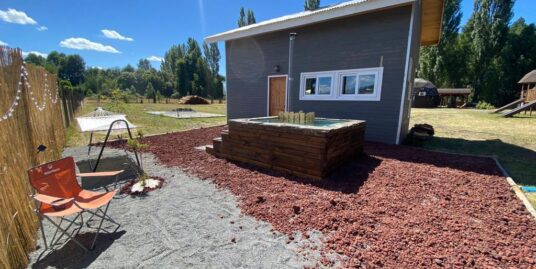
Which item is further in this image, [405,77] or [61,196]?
[405,77]

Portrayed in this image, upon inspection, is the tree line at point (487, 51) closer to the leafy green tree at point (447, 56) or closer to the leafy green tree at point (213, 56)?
the leafy green tree at point (447, 56)

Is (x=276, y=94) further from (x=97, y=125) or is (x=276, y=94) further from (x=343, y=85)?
(x=97, y=125)

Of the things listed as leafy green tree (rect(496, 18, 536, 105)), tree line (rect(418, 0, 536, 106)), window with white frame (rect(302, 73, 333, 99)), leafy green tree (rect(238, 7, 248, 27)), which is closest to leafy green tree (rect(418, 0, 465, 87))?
tree line (rect(418, 0, 536, 106))

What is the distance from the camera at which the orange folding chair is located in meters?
2.16

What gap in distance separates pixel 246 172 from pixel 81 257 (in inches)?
103

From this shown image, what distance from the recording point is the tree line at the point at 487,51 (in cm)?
2669

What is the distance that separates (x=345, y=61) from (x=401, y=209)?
548cm

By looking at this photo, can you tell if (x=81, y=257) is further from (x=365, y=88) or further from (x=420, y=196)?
(x=365, y=88)

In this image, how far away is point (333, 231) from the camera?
2.49 meters

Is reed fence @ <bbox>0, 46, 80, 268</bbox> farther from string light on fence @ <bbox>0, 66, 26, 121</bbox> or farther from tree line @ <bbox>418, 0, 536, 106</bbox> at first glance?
tree line @ <bbox>418, 0, 536, 106</bbox>

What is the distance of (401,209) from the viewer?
9.62ft

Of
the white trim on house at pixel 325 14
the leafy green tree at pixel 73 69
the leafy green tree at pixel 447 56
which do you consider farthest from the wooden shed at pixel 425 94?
the leafy green tree at pixel 73 69

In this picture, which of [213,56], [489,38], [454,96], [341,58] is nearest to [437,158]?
[341,58]

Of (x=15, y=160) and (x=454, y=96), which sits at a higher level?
(x=454, y=96)
